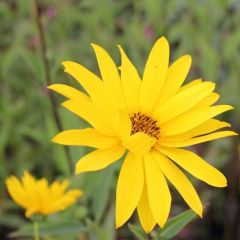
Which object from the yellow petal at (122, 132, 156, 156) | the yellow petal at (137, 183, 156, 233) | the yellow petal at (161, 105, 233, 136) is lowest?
the yellow petal at (137, 183, 156, 233)

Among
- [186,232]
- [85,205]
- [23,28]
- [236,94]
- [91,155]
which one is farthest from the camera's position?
[23,28]

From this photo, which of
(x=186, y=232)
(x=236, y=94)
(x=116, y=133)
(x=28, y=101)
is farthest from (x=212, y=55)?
(x=116, y=133)

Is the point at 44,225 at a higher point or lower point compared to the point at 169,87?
lower

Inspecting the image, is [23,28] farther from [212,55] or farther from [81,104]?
[81,104]

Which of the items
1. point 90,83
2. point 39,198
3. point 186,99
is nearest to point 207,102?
point 186,99

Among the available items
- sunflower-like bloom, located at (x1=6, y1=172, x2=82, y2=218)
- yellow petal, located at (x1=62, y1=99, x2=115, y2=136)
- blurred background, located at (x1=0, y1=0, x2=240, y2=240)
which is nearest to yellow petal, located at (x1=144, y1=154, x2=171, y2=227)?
yellow petal, located at (x1=62, y1=99, x2=115, y2=136)

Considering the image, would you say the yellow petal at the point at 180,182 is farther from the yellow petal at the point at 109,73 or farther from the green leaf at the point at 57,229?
the green leaf at the point at 57,229

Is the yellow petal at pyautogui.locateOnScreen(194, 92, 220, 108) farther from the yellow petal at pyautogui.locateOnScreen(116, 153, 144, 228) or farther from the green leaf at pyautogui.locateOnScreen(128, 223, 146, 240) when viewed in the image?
the green leaf at pyautogui.locateOnScreen(128, 223, 146, 240)

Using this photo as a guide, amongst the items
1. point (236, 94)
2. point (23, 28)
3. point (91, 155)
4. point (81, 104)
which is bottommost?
point (91, 155)
